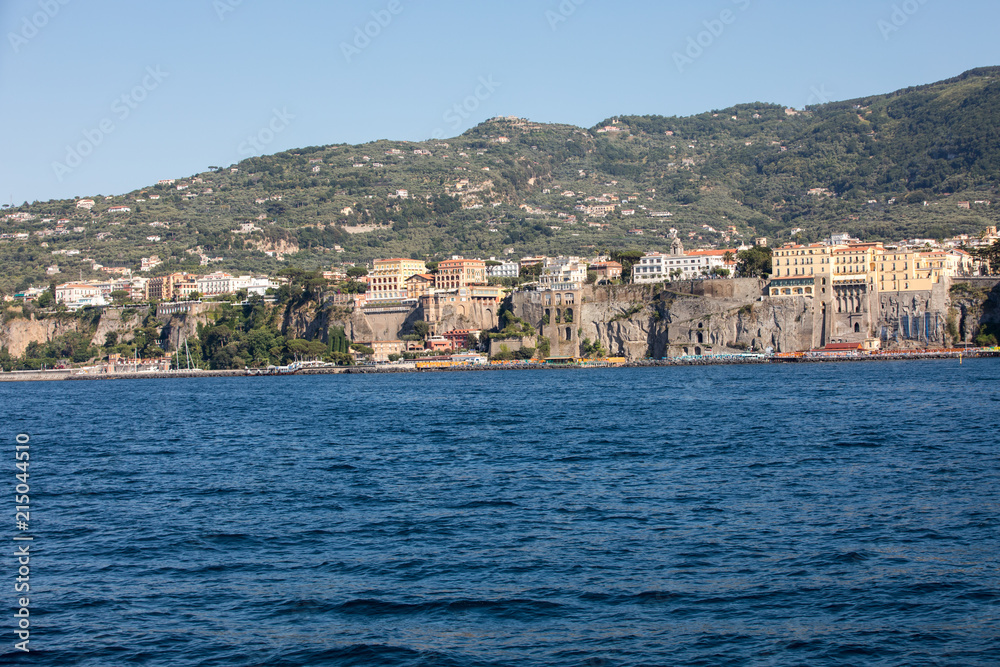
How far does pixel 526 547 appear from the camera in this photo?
13.4m

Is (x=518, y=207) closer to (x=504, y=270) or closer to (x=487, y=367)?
(x=504, y=270)

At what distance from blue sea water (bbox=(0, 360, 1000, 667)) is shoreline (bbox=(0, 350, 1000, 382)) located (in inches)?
1674

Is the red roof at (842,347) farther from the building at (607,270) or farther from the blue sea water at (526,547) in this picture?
the blue sea water at (526,547)

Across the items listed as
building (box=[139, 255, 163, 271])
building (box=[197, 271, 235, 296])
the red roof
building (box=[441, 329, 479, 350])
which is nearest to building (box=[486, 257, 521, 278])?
building (box=[441, 329, 479, 350])

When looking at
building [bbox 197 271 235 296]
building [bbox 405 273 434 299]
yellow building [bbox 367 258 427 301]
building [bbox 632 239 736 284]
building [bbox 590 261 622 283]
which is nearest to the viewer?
building [bbox 632 239 736 284]

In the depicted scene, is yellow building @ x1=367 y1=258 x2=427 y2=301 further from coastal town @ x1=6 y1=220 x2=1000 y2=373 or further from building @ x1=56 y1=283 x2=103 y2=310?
building @ x1=56 y1=283 x2=103 y2=310

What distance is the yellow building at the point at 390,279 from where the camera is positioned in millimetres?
97562

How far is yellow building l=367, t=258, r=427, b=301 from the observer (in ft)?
320

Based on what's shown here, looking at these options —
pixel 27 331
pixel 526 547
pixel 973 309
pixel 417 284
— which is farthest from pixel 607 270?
pixel 526 547

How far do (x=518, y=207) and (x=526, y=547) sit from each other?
171 m

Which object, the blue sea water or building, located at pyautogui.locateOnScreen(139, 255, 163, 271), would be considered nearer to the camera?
the blue sea water

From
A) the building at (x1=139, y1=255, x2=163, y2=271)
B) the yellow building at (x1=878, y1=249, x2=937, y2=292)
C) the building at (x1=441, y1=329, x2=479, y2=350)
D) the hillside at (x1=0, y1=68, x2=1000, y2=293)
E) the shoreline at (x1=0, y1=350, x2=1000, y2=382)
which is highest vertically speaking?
the hillside at (x1=0, y1=68, x2=1000, y2=293)

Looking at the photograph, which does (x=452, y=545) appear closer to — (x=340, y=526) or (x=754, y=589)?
(x=340, y=526)

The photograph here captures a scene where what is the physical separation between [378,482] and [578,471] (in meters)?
4.14
